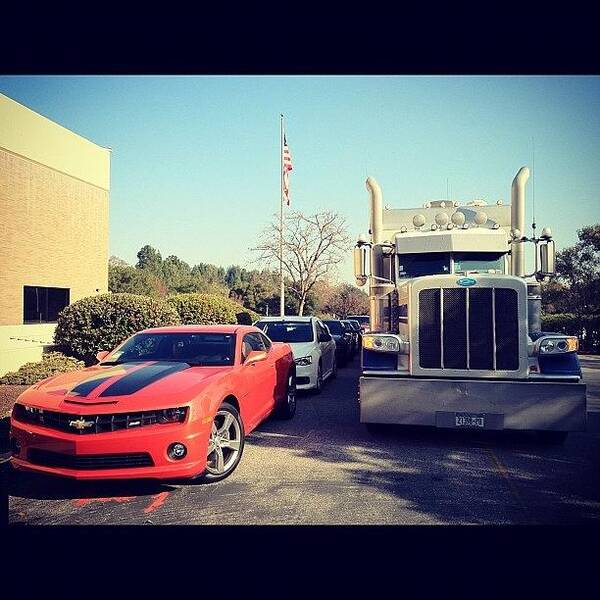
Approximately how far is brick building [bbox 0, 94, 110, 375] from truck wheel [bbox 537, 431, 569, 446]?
12349 millimetres

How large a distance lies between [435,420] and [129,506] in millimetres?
3538

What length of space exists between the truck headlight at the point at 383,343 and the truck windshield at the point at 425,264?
182 centimetres

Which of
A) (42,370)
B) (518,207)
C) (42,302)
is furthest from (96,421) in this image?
(42,302)

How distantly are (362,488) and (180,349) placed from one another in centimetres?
277

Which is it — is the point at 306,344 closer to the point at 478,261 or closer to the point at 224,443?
the point at 478,261

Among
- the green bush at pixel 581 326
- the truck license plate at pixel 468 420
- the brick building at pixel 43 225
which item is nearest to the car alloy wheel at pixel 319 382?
the truck license plate at pixel 468 420

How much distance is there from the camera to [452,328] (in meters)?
6.63

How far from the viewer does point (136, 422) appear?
4.74 metres

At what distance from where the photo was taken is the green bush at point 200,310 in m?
20.4
